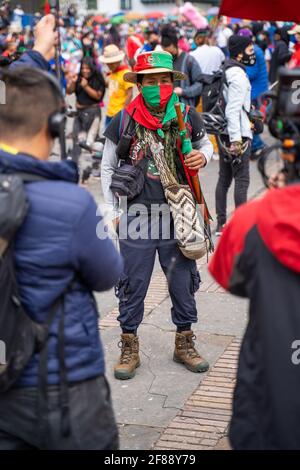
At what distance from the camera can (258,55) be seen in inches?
462

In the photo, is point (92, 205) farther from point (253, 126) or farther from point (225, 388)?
point (253, 126)

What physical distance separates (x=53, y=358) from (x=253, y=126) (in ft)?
19.0

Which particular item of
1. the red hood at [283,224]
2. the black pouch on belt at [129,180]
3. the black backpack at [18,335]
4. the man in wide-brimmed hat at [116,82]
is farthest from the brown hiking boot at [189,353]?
the man in wide-brimmed hat at [116,82]

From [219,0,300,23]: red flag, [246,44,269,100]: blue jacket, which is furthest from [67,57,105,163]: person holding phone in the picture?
[219,0,300,23]: red flag

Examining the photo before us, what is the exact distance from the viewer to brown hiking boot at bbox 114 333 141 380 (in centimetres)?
494

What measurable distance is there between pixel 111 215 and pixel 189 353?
3.39 ft

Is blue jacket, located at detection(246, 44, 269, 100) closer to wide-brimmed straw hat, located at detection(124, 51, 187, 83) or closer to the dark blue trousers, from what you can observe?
wide-brimmed straw hat, located at detection(124, 51, 187, 83)

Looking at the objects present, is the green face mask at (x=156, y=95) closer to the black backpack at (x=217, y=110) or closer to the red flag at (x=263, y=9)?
the red flag at (x=263, y=9)

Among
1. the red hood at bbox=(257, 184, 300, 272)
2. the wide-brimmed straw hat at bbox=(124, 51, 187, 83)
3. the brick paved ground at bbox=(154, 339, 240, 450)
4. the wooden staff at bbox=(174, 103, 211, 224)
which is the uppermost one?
the red hood at bbox=(257, 184, 300, 272)

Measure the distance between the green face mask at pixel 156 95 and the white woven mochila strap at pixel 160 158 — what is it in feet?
0.60

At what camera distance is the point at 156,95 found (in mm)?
4684

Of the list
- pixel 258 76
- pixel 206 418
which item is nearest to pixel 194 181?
pixel 206 418

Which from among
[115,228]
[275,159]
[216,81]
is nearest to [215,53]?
[216,81]

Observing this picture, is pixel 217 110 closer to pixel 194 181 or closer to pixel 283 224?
pixel 194 181
